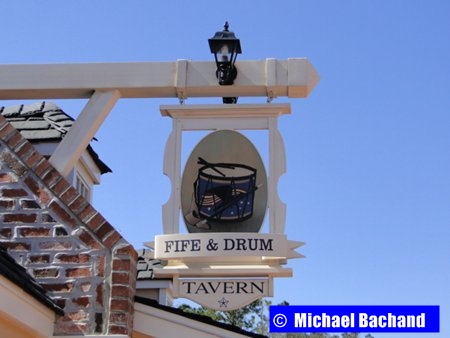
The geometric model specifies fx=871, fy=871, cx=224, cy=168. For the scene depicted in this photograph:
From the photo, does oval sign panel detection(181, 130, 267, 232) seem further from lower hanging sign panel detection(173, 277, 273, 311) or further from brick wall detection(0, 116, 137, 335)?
brick wall detection(0, 116, 137, 335)

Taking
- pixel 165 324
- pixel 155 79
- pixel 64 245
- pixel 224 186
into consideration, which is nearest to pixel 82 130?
pixel 155 79

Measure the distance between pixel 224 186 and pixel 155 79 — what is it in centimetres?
119

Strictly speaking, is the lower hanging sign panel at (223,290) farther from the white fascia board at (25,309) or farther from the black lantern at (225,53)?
the black lantern at (225,53)

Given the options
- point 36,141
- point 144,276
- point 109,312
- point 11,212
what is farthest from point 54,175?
point 144,276

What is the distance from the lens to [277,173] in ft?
22.4

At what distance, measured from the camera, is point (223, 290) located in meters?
6.54

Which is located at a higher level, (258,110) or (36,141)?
(36,141)

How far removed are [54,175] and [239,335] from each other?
6.41ft

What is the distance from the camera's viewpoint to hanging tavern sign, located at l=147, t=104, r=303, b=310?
258 inches

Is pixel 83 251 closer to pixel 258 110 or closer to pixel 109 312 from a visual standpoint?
pixel 109 312

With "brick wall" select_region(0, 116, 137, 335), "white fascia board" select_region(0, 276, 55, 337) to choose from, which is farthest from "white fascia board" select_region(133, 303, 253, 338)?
"white fascia board" select_region(0, 276, 55, 337)

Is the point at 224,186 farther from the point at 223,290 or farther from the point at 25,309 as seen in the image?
the point at 25,309

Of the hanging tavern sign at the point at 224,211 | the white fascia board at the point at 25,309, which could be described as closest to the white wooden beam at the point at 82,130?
the hanging tavern sign at the point at 224,211

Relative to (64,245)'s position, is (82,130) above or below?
above
